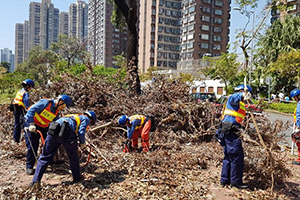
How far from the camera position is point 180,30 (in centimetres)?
5728

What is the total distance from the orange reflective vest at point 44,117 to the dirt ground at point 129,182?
96 cm

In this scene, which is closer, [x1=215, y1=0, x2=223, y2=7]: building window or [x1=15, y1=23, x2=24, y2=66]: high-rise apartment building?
[x1=215, y1=0, x2=223, y2=7]: building window

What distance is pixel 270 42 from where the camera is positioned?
23.5 metres

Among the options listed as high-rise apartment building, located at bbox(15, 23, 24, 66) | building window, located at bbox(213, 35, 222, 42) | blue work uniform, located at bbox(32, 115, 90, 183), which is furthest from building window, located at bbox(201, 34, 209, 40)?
high-rise apartment building, located at bbox(15, 23, 24, 66)

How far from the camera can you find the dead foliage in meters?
4.10

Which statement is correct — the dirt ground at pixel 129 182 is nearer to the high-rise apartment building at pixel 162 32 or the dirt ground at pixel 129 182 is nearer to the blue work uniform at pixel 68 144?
the blue work uniform at pixel 68 144

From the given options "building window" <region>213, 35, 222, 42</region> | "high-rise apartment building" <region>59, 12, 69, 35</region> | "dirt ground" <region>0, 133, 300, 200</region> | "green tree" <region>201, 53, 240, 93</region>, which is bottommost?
"dirt ground" <region>0, 133, 300, 200</region>

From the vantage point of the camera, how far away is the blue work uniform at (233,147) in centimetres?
413

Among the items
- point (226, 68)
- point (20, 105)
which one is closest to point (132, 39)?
point (20, 105)

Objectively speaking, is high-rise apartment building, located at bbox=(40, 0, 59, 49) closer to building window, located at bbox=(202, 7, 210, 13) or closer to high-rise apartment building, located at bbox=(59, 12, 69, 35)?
high-rise apartment building, located at bbox=(59, 12, 69, 35)

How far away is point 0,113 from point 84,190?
601 cm

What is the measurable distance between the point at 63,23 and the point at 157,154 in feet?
313

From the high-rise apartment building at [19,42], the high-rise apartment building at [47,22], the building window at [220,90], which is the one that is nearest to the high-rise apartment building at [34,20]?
the high-rise apartment building at [47,22]

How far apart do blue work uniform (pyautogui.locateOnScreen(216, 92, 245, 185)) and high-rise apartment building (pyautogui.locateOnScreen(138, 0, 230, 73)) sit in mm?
49620
